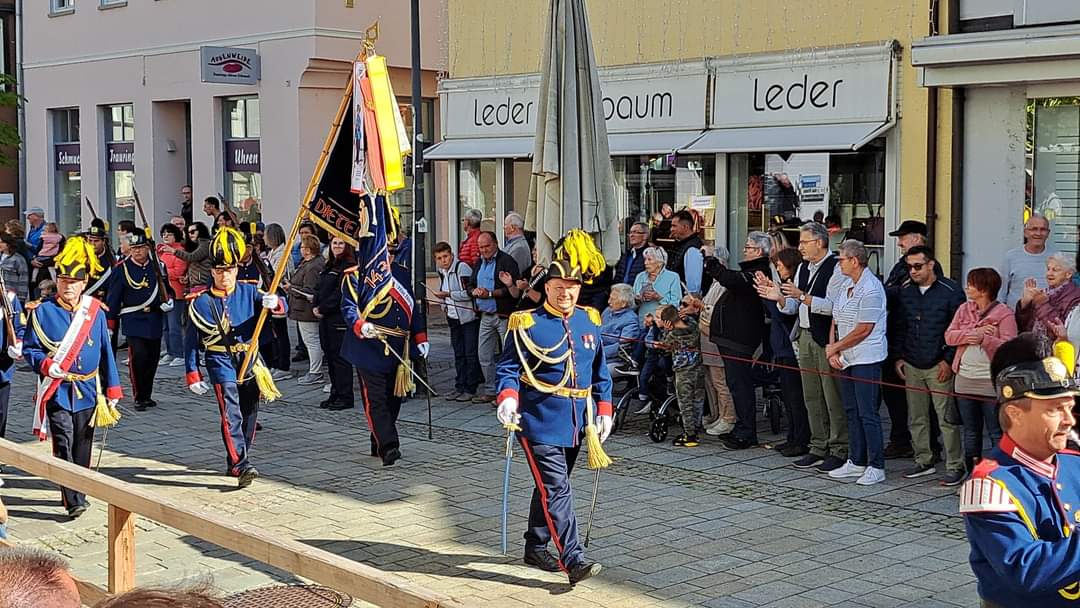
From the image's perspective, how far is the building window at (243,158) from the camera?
77.0ft

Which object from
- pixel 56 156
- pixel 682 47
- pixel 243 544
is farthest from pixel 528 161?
pixel 56 156

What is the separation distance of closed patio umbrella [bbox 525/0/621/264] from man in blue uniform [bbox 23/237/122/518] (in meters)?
3.93

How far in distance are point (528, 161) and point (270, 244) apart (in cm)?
340

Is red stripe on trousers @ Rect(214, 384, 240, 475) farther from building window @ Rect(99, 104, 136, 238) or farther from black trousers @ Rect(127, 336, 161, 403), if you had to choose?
building window @ Rect(99, 104, 136, 238)

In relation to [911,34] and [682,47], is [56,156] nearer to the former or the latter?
[682,47]

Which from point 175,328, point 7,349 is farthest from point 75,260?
point 175,328

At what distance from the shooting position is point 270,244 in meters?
17.3

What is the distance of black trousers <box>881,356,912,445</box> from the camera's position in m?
10.8

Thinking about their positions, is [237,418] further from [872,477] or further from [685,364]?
[872,477]

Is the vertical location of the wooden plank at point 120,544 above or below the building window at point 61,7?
below

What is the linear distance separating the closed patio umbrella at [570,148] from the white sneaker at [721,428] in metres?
1.77

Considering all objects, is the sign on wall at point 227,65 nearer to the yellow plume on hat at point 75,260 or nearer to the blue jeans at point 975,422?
the yellow plume on hat at point 75,260

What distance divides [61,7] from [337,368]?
17.2m

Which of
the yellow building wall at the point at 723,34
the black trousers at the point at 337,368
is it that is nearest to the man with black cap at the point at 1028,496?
the yellow building wall at the point at 723,34
